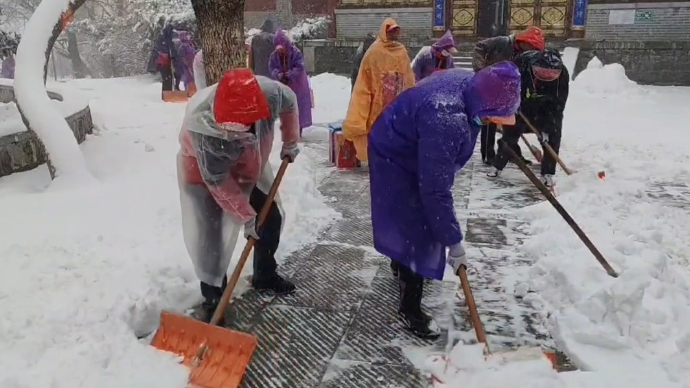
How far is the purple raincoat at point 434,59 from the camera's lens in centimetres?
640

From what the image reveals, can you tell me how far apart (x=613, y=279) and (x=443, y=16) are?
1395 centimetres

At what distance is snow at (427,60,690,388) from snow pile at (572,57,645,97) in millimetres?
4795

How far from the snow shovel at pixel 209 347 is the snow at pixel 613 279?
3.08ft

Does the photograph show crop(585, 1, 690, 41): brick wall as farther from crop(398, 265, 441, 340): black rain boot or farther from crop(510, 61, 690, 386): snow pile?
crop(398, 265, 441, 340): black rain boot

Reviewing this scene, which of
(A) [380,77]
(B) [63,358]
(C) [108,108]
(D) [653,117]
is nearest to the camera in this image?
(B) [63,358]

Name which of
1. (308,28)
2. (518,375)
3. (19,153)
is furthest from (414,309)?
(308,28)

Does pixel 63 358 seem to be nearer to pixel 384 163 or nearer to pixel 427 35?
pixel 384 163

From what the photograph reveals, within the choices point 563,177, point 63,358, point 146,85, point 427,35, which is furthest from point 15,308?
point 427,35

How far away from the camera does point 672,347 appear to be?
295cm

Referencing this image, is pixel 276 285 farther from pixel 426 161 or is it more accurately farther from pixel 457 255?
pixel 426 161

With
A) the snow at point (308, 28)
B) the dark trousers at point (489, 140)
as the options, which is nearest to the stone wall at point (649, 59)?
the snow at point (308, 28)

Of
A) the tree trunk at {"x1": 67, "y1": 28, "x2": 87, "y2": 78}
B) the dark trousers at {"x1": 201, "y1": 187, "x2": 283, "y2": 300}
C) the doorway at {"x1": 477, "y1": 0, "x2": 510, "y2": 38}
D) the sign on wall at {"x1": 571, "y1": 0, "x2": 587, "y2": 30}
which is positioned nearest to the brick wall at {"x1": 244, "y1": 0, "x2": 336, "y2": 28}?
the doorway at {"x1": 477, "y1": 0, "x2": 510, "y2": 38}

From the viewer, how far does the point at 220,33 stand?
5867 mm

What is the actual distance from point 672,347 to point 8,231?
416 cm
